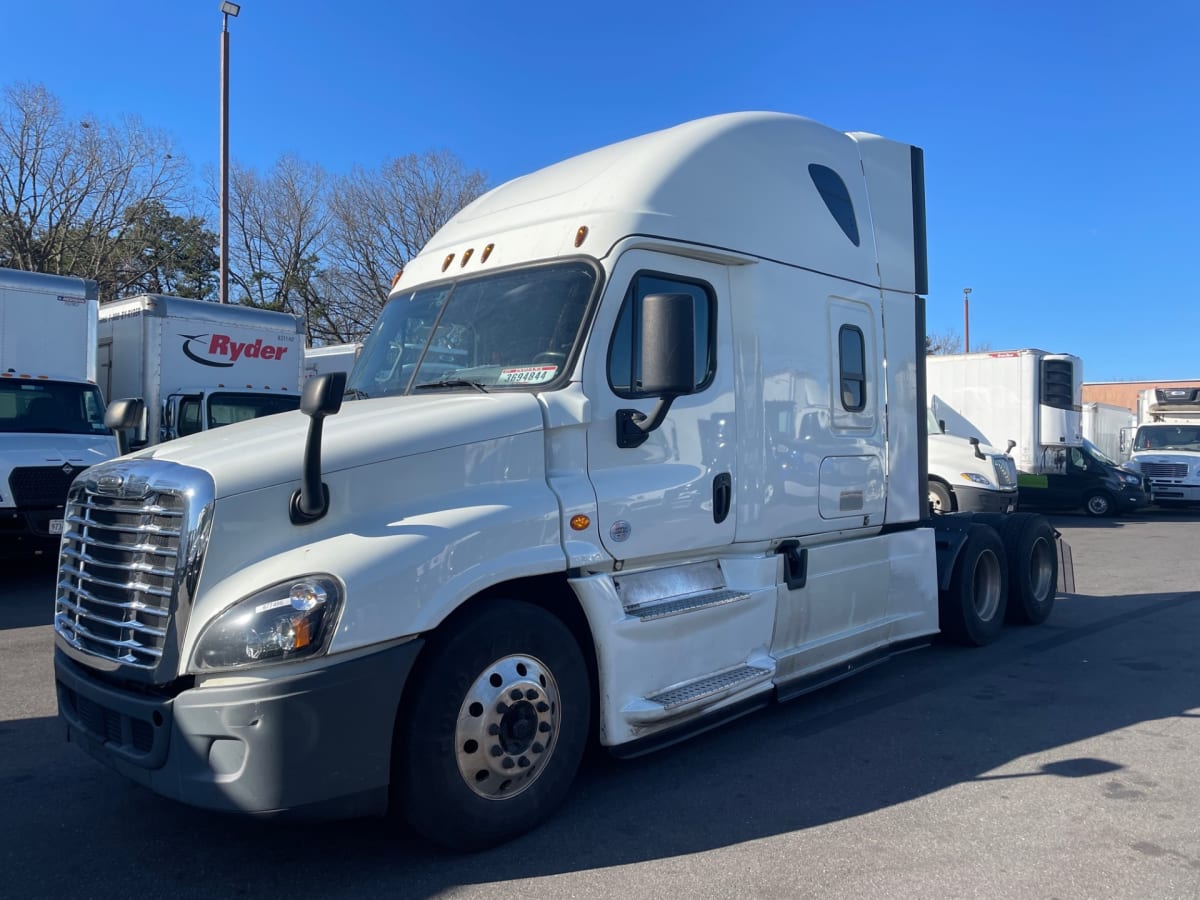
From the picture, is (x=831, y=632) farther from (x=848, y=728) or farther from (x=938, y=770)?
(x=938, y=770)

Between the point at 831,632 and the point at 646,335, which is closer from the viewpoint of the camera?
the point at 646,335

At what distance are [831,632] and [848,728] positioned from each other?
0.59 m

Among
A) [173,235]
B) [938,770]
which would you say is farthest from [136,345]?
[173,235]

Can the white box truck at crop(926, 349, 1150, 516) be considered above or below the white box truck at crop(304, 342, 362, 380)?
below

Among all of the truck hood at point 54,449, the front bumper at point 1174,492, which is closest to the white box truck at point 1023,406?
the front bumper at point 1174,492

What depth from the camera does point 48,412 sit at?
35.3ft

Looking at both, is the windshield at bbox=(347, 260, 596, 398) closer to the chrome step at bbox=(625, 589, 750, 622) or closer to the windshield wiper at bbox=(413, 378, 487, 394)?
the windshield wiper at bbox=(413, 378, 487, 394)

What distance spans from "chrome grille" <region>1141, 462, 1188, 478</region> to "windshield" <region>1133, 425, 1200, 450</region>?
1.04 metres

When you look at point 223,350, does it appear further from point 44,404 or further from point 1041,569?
point 1041,569

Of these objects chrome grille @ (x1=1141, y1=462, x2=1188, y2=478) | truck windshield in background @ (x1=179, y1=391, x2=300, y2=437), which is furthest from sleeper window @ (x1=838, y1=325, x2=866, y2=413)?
chrome grille @ (x1=1141, y1=462, x2=1188, y2=478)

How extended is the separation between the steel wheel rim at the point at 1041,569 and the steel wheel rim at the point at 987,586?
662 millimetres

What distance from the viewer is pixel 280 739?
3234 mm

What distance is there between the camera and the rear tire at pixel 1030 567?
8250 mm

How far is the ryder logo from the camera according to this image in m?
13.8
